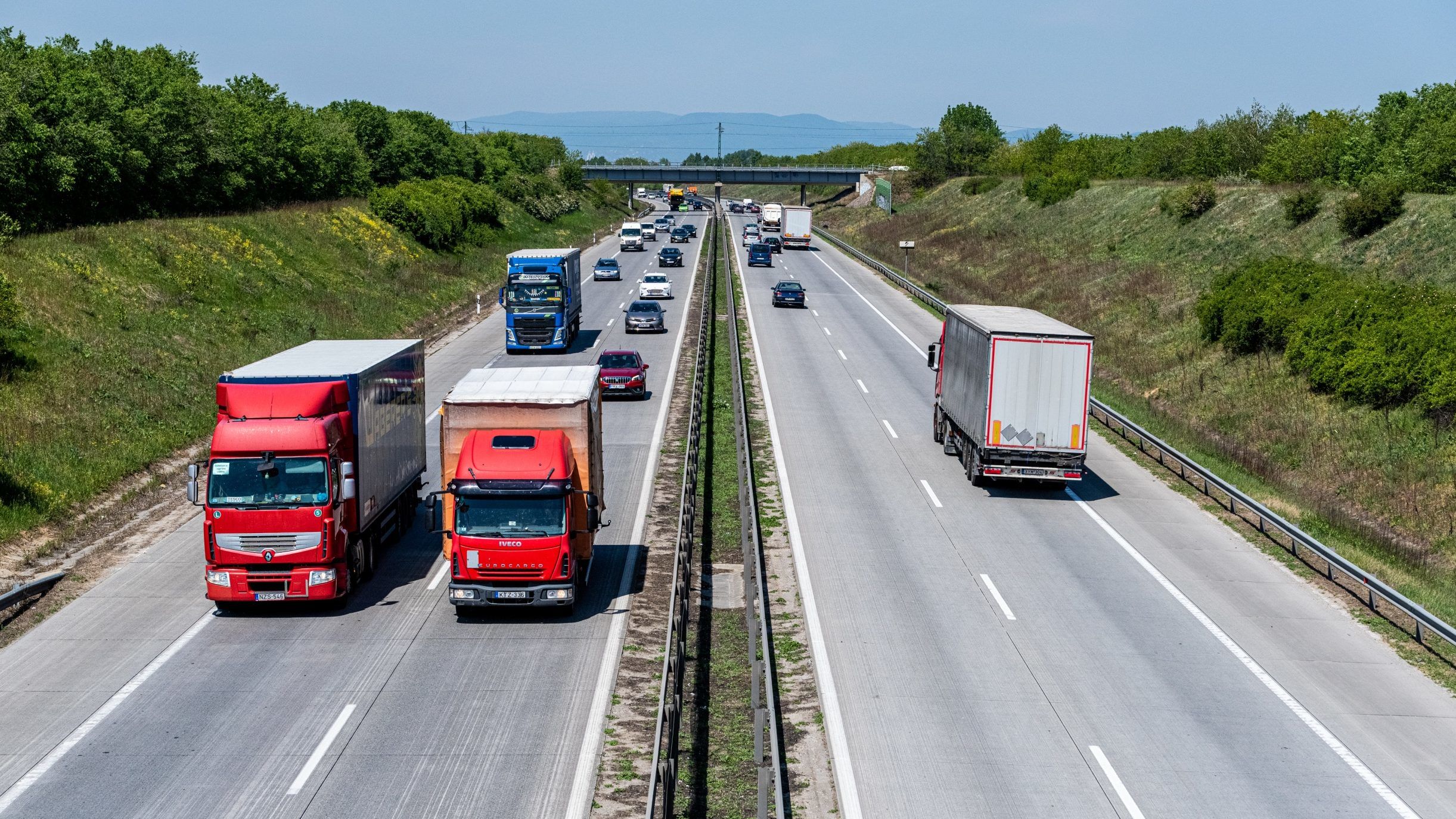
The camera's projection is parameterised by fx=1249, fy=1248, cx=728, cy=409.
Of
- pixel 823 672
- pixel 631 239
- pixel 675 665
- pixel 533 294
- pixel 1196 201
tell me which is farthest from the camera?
pixel 631 239

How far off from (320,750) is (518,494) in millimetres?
5051

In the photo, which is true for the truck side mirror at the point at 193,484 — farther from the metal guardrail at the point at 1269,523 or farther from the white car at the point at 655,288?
the white car at the point at 655,288

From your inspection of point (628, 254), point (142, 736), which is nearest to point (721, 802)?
point (142, 736)

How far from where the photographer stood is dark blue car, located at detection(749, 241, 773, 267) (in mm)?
85062

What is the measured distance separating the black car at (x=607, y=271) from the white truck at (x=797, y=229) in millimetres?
29409

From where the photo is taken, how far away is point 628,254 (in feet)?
320

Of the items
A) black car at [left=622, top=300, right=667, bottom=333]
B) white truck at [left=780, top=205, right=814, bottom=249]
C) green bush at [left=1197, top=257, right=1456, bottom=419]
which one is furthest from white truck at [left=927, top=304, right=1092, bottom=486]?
white truck at [left=780, top=205, right=814, bottom=249]

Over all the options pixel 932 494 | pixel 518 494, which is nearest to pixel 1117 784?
pixel 518 494

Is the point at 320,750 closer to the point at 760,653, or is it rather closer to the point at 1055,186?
the point at 760,653

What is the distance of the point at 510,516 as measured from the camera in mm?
18547

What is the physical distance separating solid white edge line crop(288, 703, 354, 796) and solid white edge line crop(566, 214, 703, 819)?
293cm

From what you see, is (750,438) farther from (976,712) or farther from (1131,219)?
(1131,219)

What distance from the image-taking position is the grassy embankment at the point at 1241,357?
86.2 feet

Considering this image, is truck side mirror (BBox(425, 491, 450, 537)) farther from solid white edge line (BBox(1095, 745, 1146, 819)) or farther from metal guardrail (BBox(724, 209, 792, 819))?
solid white edge line (BBox(1095, 745, 1146, 819))
